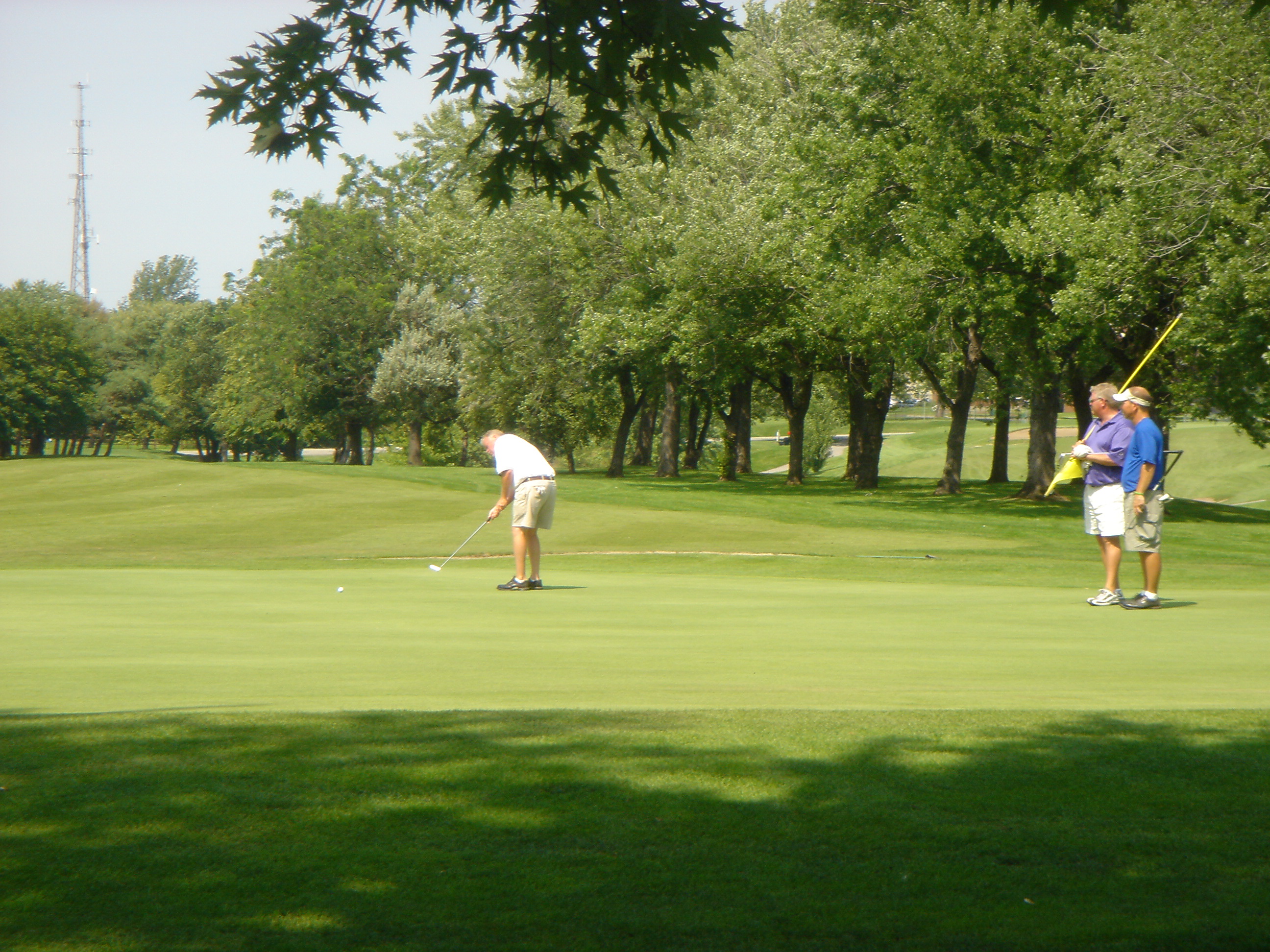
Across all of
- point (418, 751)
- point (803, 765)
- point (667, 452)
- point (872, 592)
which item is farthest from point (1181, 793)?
point (667, 452)

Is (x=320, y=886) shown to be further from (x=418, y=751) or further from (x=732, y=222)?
(x=732, y=222)

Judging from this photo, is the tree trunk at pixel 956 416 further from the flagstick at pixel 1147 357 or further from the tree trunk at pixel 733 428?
the flagstick at pixel 1147 357

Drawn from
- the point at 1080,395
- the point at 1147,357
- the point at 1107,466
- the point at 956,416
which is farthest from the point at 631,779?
the point at 956,416

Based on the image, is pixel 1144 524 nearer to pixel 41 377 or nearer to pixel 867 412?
pixel 867 412

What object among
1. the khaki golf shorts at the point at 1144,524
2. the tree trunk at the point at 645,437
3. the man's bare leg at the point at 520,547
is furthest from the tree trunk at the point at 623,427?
the khaki golf shorts at the point at 1144,524

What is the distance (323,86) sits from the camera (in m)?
7.12

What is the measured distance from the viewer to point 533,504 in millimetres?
15641

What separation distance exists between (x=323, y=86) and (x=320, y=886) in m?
5.05

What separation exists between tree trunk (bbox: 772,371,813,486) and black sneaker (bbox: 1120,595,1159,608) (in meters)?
32.9

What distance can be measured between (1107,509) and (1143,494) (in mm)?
496

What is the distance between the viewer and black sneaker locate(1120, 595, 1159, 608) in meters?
13.0

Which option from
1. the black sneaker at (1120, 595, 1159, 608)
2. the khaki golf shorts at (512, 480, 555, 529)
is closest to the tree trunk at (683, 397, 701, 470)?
the khaki golf shorts at (512, 480, 555, 529)

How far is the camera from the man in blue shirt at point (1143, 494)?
13289 millimetres

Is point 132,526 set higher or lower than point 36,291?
lower
